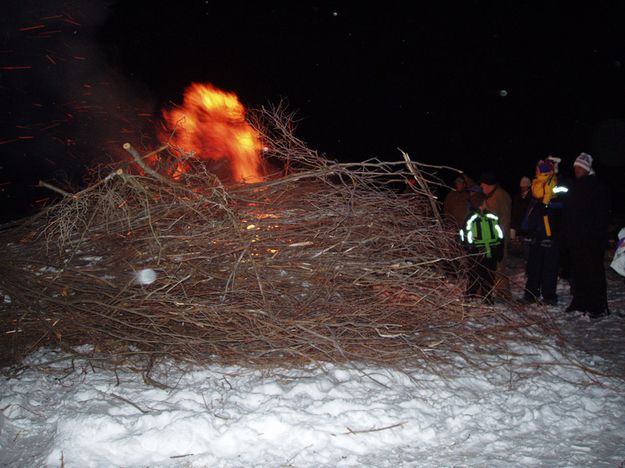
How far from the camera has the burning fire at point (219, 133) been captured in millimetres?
7848

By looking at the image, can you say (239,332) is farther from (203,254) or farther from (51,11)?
(51,11)

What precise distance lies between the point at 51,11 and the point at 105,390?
1436 centimetres

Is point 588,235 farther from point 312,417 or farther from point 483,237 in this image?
point 312,417

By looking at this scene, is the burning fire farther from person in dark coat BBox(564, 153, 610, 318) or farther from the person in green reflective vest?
person in dark coat BBox(564, 153, 610, 318)

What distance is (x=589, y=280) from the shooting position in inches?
240

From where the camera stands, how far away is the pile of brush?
4.10m

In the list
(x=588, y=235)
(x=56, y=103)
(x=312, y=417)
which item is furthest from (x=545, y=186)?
(x=56, y=103)

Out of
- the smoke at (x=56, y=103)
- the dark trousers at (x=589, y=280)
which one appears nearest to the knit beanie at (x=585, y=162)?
the dark trousers at (x=589, y=280)

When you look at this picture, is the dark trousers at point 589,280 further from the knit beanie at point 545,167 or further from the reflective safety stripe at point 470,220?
the reflective safety stripe at point 470,220

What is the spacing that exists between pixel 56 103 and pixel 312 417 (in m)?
16.0

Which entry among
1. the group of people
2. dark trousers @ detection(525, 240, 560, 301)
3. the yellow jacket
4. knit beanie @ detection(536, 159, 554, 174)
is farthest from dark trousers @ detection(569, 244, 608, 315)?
knit beanie @ detection(536, 159, 554, 174)

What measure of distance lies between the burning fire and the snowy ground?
162 inches

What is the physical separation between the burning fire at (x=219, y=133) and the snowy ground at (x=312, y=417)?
4113mm

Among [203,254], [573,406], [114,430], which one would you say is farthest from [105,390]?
[573,406]
